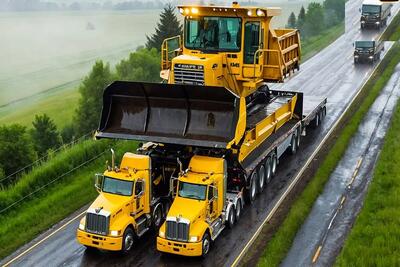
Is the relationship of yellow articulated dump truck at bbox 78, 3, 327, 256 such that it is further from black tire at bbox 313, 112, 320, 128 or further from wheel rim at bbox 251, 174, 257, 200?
black tire at bbox 313, 112, 320, 128

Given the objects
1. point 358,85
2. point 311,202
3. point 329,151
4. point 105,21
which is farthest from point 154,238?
point 105,21

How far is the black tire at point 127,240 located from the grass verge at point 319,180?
13.8ft

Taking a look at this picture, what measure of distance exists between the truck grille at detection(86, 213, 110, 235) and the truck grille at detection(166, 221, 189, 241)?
1.93 m

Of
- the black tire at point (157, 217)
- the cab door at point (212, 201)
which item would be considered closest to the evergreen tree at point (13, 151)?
the black tire at point (157, 217)

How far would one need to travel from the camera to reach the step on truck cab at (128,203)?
52.5 feet

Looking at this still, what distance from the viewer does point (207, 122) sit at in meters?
18.7

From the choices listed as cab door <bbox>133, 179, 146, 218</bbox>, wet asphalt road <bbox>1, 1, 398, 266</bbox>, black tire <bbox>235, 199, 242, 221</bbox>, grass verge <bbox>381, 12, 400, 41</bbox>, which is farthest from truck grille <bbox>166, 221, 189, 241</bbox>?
grass verge <bbox>381, 12, 400, 41</bbox>

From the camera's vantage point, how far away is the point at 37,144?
39750 millimetres

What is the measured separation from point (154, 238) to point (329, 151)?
39.2 ft

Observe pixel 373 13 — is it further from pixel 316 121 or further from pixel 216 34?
pixel 216 34

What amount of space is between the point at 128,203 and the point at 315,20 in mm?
63772

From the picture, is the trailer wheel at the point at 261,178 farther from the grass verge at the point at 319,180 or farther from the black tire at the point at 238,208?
the black tire at the point at 238,208

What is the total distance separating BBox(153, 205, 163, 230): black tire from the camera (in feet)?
60.0

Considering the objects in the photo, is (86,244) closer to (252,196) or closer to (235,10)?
(252,196)
